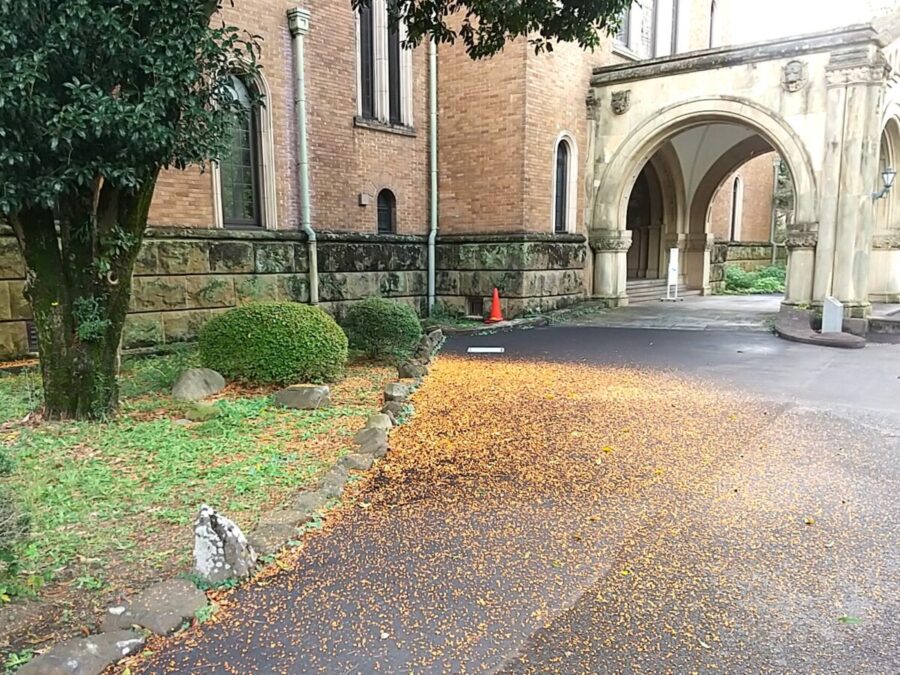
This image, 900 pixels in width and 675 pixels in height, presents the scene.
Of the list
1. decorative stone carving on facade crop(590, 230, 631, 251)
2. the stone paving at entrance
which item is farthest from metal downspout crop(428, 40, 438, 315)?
decorative stone carving on facade crop(590, 230, 631, 251)

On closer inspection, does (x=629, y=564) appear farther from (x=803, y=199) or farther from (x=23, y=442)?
(x=803, y=199)

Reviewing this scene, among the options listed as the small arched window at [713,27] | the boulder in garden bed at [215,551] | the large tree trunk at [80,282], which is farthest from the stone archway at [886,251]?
the boulder in garden bed at [215,551]

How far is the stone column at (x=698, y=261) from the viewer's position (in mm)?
19984

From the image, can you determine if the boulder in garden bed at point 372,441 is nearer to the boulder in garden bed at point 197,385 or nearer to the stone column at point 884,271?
the boulder in garden bed at point 197,385

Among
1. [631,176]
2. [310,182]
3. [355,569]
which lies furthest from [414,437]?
[631,176]

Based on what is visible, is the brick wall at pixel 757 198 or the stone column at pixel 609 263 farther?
the brick wall at pixel 757 198

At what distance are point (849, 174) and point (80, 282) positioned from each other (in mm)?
11876

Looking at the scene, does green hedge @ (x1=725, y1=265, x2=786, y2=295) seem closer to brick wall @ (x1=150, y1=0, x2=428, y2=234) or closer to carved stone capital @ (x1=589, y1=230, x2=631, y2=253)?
carved stone capital @ (x1=589, y1=230, x2=631, y2=253)

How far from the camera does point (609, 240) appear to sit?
1462 centimetres

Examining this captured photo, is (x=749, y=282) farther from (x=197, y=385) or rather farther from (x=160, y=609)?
(x=160, y=609)

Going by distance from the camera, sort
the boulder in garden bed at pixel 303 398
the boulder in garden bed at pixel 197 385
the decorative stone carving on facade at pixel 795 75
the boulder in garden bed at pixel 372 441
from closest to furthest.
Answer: the boulder in garden bed at pixel 372 441 < the boulder in garden bed at pixel 303 398 < the boulder in garden bed at pixel 197 385 < the decorative stone carving on facade at pixel 795 75

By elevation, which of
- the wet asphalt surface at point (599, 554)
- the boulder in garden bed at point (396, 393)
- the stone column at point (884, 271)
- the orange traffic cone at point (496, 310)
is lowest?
the wet asphalt surface at point (599, 554)

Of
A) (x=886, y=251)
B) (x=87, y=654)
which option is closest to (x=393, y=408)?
(x=87, y=654)

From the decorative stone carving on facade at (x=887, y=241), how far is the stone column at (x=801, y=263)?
11.9 feet
